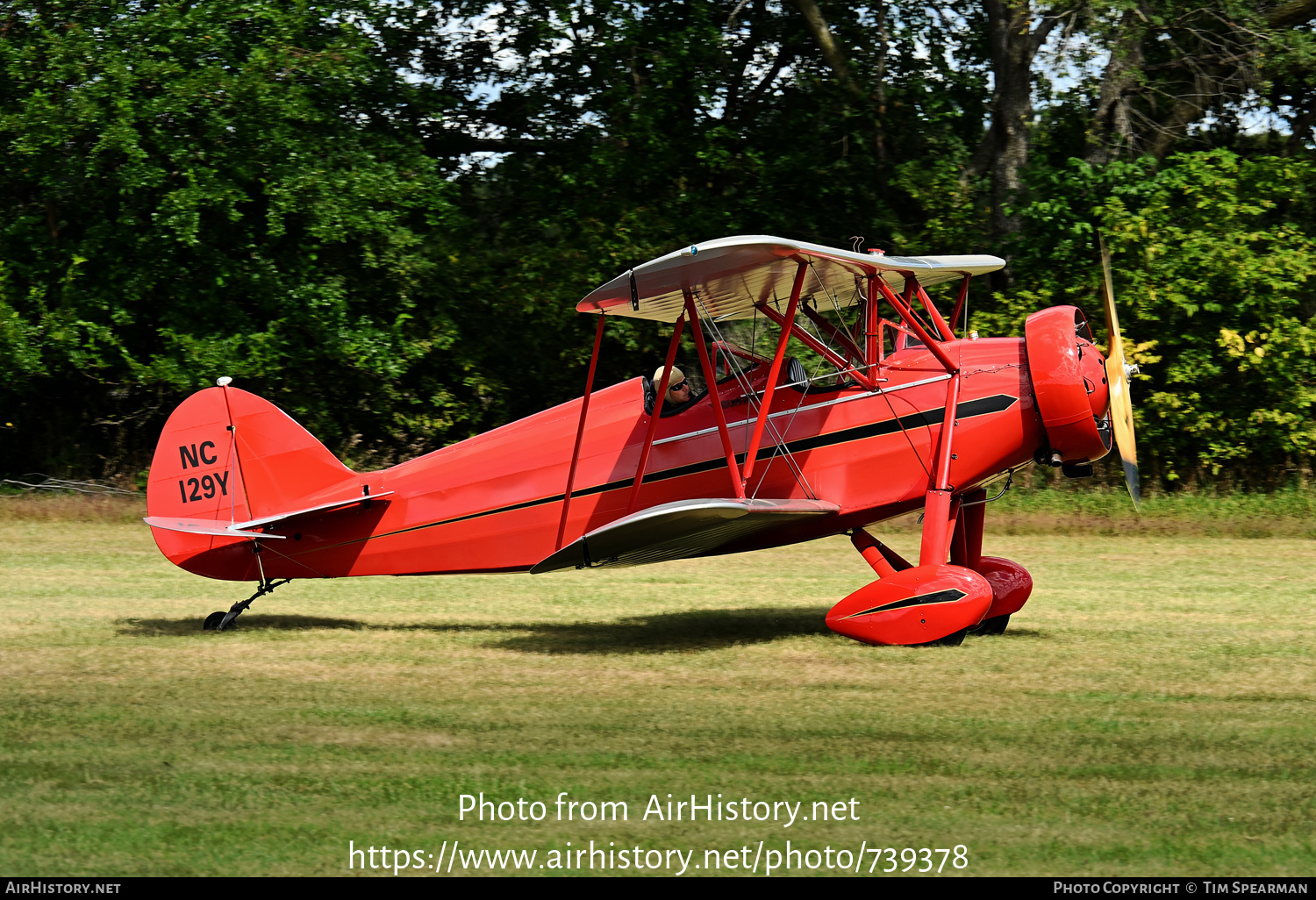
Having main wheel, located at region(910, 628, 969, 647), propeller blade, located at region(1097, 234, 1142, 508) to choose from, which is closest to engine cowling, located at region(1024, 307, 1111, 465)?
propeller blade, located at region(1097, 234, 1142, 508)

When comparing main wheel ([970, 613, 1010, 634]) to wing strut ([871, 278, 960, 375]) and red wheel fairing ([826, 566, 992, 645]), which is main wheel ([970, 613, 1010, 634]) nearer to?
red wheel fairing ([826, 566, 992, 645])

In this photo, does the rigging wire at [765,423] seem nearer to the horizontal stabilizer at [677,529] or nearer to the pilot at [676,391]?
the horizontal stabilizer at [677,529]

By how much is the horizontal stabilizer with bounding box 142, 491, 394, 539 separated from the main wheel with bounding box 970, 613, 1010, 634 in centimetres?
453

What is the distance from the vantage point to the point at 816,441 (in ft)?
27.9

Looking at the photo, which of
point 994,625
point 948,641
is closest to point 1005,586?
point 994,625

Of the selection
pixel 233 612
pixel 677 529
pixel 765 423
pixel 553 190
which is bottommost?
pixel 233 612

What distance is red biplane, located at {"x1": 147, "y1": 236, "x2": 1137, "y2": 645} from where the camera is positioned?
25.9 ft

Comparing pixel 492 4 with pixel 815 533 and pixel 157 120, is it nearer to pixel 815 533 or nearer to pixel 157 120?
pixel 157 120

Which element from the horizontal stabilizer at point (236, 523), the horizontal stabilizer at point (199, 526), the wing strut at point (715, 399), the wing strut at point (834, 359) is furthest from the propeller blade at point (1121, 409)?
the horizontal stabilizer at point (199, 526)

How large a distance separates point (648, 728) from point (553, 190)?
16.7m

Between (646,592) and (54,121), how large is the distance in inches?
501

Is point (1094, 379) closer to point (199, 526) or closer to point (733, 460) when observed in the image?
point (733, 460)

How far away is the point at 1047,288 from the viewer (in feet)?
60.4

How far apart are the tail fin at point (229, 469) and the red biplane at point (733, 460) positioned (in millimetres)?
15
